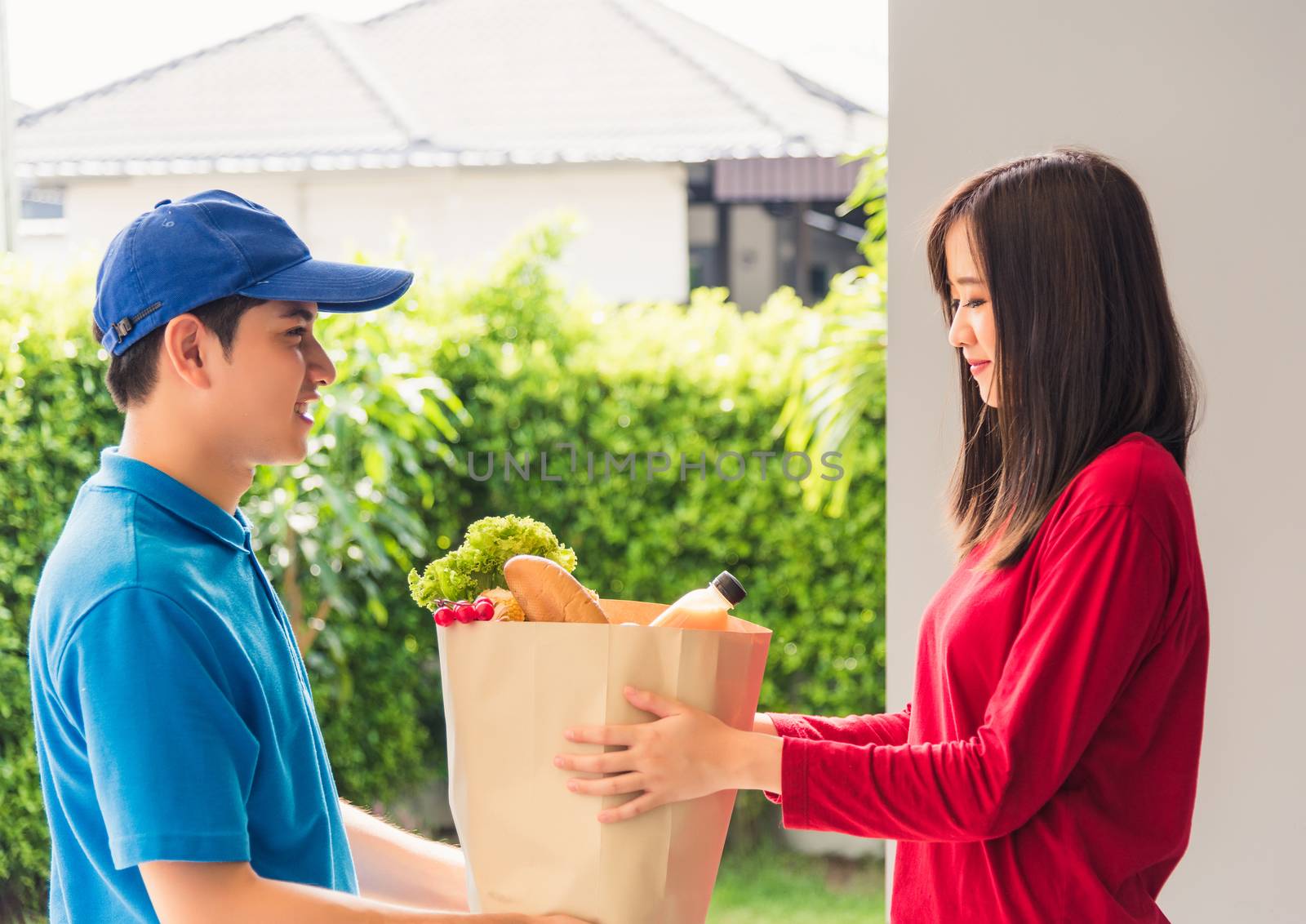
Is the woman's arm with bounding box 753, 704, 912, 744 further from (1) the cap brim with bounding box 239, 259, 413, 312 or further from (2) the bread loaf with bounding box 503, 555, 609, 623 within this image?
(1) the cap brim with bounding box 239, 259, 413, 312

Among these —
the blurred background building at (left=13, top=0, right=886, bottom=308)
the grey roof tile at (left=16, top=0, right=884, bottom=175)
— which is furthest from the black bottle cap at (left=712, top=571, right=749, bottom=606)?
the grey roof tile at (left=16, top=0, right=884, bottom=175)

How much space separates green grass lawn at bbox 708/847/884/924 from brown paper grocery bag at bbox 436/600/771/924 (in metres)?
2.76

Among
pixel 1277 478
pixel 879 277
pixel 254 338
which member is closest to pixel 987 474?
pixel 254 338

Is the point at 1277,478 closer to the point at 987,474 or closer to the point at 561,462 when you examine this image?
the point at 987,474

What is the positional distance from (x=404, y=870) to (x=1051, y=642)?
88cm

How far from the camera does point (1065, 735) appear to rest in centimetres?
113

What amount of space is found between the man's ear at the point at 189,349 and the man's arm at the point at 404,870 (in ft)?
2.10

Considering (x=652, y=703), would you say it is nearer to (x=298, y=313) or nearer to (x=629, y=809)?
(x=629, y=809)

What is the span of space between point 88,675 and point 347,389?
2.56 meters

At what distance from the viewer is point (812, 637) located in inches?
158

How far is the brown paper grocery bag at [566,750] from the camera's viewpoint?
113 cm

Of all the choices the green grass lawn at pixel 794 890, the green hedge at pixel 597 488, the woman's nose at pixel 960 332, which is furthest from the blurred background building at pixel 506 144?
the woman's nose at pixel 960 332

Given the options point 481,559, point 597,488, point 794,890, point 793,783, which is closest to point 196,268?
point 481,559

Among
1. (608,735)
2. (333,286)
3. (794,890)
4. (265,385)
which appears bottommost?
(794,890)
